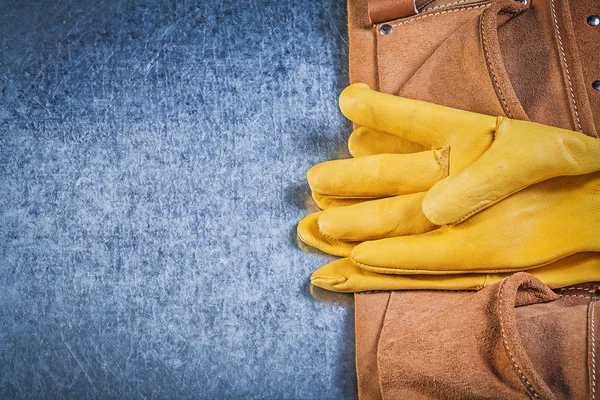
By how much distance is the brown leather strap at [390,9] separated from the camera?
107 cm

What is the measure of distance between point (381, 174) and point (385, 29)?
0.32m

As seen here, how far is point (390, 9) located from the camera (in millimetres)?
1078

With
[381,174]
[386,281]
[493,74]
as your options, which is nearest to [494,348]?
[386,281]

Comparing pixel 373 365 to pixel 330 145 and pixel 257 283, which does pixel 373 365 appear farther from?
pixel 330 145

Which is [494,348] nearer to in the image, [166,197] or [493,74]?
[493,74]

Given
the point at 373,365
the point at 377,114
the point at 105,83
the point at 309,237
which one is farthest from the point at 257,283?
the point at 105,83

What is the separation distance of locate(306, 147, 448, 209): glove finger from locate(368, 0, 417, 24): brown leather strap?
295 mm

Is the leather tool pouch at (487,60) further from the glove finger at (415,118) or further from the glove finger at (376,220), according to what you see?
the glove finger at (376,220)

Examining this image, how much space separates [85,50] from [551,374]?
3.44ft

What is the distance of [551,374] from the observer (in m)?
0.86

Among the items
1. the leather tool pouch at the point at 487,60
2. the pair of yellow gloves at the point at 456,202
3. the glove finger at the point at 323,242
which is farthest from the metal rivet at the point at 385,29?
the glove finger at the point at 323,242

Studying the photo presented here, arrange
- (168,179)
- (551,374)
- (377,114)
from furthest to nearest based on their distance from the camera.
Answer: (168,179) → (377,114) → (551,374)

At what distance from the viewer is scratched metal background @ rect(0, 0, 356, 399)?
3.39 feet

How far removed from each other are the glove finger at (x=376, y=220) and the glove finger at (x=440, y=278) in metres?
0.06
